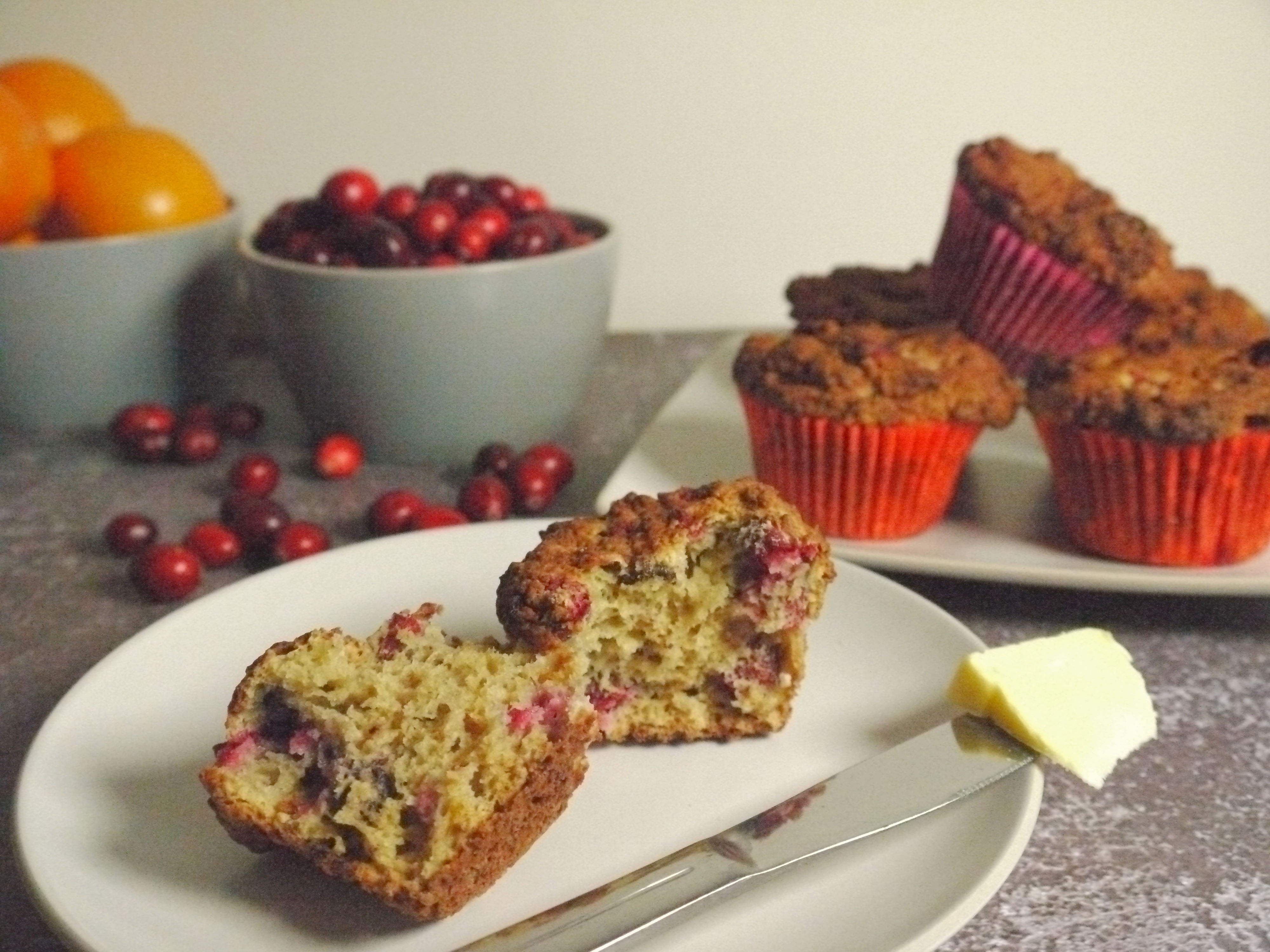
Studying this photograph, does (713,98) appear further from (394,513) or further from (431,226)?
(394,513)

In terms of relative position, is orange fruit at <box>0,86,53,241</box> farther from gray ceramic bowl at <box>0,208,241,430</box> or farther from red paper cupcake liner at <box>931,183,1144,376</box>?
red paper cupcake liner at <box>931,183,1144,376</box>

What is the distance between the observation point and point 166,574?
1377 millimetres

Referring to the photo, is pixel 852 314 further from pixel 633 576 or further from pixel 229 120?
pixel 229 120

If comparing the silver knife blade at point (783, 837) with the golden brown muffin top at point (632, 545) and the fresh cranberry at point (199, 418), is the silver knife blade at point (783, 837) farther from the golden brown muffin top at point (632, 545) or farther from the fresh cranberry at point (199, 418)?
the fresh cranberry at point (199, 418)

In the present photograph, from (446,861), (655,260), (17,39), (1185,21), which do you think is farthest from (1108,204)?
(17,39)

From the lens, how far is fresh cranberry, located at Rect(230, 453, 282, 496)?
5.45 ft

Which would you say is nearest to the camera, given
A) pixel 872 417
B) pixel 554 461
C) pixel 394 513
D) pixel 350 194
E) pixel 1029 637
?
pixel 1029 637

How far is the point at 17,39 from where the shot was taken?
224 cm

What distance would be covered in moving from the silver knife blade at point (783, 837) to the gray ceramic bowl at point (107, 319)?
1332 mm

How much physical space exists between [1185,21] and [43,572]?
211cm

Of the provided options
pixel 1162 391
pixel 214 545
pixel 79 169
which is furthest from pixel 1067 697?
pixel 79 169

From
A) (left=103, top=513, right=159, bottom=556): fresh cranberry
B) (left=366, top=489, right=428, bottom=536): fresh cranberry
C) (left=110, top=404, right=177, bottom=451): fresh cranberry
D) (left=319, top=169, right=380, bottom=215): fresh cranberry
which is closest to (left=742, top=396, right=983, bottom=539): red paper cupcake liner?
(left=366, top=489, right=428, bottom=536): fresh cranberry

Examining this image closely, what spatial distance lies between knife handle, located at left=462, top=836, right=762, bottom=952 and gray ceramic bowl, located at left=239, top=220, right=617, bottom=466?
0.97m

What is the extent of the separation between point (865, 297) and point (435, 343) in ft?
2.01
